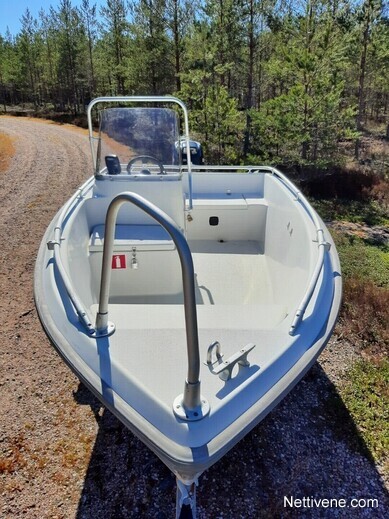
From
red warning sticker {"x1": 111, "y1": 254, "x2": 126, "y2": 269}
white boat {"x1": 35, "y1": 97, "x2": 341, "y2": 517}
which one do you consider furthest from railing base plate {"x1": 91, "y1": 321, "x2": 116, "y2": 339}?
red warning sticker {"x1": 111, "y1": 254, "x2": 126, "y2": 269}

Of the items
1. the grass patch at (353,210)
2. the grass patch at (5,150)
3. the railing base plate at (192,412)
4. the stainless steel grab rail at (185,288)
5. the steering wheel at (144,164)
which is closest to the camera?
the stainless steel grab rail at (185,288)

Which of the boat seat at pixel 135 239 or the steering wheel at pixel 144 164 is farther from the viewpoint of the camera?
the steering wheel at pixel 144 164

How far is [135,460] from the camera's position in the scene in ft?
8.60

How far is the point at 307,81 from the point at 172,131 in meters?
7.56

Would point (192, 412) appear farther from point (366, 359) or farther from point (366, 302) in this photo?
point (366, 302)

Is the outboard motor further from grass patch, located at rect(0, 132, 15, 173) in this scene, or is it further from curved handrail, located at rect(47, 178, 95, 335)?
grass patch, located at rect(0, 132, 15, 173)

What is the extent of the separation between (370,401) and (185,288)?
267cm

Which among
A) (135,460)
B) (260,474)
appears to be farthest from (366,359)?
(135,460)

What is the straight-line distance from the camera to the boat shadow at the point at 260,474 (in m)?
2.34

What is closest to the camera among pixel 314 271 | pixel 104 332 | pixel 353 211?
pixel 104 332

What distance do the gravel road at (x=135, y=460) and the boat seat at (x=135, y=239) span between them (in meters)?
1.24

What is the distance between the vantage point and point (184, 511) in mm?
1608

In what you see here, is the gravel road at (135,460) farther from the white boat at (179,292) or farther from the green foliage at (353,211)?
the green foliage at (353,211)

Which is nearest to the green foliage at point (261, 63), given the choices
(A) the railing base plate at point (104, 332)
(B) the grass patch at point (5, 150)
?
(B) the grass patch at point (5, 150)
